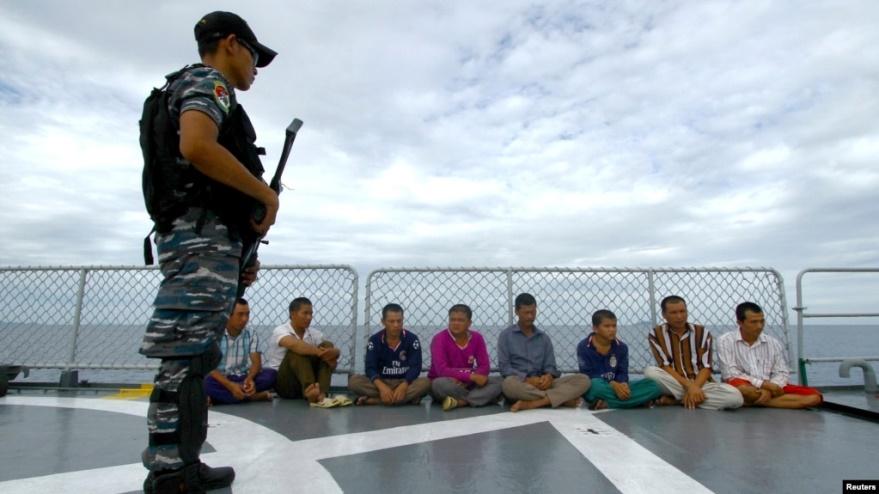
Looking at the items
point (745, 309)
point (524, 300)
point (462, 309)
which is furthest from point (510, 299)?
point (745, 309)

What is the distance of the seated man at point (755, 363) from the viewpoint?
4160 millimetres

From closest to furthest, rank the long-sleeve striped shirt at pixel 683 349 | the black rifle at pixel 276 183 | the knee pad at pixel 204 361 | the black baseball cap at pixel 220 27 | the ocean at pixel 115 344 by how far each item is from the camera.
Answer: the knee pad at pixel 204 361
the black baseball cap at pixel 220 27
the black rifle at pixel 276 183
the long-sleeve striped shirt at pixel 683 349
the ocean at pixel 115 344

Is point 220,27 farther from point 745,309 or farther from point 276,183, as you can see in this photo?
point 745,309

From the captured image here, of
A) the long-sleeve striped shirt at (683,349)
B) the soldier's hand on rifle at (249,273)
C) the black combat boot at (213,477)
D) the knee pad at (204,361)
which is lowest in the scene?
the black combat boot at (213,477)

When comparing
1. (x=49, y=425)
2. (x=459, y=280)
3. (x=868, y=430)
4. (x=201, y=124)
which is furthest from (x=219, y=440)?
(x=868, y=430)

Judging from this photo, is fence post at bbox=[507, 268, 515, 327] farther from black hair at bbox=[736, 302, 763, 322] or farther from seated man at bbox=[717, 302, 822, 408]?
black hair at bbox=[736, 302, 763, 322]

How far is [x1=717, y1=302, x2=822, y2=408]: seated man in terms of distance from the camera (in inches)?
164

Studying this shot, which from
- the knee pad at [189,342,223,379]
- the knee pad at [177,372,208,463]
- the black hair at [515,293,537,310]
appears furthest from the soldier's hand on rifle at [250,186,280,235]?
the black hair at [515,293,537,310]

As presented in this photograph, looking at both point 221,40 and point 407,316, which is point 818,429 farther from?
point 221,40

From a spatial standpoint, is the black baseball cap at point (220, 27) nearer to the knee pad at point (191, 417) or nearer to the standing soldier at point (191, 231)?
the standing soldier at point (191, 231)

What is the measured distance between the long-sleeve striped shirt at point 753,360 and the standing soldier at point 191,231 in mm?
4463

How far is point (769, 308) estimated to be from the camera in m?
5.06

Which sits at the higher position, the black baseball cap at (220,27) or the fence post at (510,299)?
the black baseball cap at (220,27)

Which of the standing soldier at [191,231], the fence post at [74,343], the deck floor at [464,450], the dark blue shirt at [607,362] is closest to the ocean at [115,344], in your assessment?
the fence post at [74,343]
